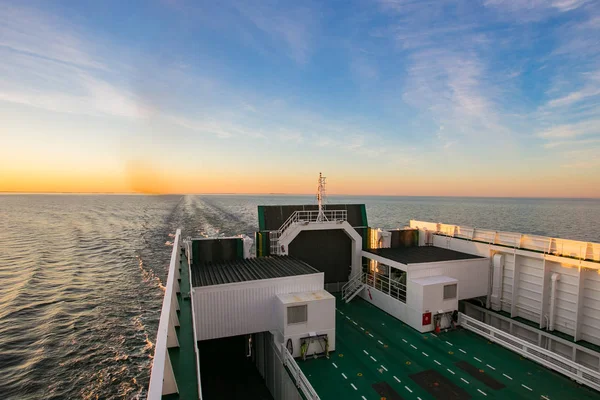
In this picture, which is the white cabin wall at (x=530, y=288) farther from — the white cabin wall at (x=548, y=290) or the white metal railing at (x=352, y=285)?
the white metal railing at (x=352, y=285)

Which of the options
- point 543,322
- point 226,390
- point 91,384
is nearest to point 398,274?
point 543,322

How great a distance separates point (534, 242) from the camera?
65.0 ft

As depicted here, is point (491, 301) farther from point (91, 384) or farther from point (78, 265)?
point (78, 265)

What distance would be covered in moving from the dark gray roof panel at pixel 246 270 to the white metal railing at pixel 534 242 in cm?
1354

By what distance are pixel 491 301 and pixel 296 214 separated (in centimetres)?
1488

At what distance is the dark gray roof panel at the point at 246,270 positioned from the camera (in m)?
16.7

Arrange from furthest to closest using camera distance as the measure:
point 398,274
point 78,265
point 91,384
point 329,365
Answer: point 78,265, point 398,274, point 91,384, point 329,365

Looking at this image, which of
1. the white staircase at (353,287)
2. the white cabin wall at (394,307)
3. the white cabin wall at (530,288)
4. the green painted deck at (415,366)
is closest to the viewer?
the green painted deck at (415,366)

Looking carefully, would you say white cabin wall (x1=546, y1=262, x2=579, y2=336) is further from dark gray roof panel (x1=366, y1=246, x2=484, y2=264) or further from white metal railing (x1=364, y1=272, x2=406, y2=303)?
white metal railing (x1=364, y1=272, x2=406, y2=303)

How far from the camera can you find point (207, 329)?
51.1 feet

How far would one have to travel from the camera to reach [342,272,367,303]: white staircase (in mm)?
23514

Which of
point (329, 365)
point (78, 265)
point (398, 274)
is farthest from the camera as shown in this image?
point (78, 265)

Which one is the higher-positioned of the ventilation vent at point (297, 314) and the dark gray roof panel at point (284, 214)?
the dark gray roof panel at point (284, 214)

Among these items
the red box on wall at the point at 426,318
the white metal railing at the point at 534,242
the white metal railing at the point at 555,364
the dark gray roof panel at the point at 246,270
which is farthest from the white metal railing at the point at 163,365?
the white metal railing at the point at 534,242
